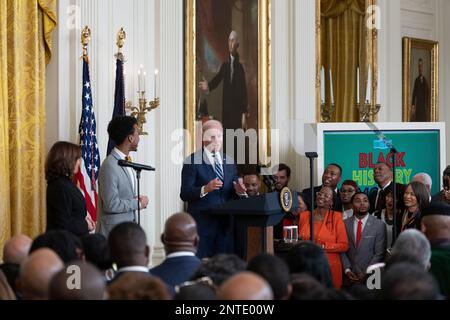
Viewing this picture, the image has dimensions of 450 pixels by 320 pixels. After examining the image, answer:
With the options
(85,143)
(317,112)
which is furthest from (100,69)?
(317,112)

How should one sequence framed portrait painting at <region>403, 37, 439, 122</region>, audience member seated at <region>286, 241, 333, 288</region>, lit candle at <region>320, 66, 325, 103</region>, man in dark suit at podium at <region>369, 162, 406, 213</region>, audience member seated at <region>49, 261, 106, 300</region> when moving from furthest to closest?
framed portrait painting at <region>403, 37, 439, 122</region> → lit candle at <region>320, 66, 325, 103</region> → man in dark suit at podium at <region>369, 162, 406, 213</region> → audience member seated at <region>286, 241, 333, 288</region> → audience member seated at <region>49, 261, 106, 300</region>

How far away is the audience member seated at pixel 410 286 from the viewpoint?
346 centimetres

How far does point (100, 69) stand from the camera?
903cm

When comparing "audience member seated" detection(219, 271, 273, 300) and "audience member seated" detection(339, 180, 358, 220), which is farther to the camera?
"audience member seated" detection(339, 180, 358, 220)

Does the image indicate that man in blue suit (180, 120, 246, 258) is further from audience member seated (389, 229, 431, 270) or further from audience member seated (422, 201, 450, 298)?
audience member seated (389, 229, 431, 270)

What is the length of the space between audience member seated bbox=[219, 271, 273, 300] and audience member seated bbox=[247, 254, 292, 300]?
1.30 feet

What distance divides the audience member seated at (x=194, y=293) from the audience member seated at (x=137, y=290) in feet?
0.54

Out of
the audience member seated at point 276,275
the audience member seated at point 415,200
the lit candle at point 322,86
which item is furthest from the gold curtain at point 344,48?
the audience member seated at point 276,275

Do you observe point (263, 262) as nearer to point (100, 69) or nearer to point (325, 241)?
point (325, 241)

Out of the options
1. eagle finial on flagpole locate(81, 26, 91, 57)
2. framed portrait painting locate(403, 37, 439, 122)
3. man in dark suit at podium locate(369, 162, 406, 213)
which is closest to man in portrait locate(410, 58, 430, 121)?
framed portrait painting locate(403, 37, 439, 122)

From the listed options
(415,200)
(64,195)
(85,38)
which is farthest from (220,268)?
(85,38)

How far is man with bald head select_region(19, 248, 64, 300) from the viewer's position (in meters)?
3.75

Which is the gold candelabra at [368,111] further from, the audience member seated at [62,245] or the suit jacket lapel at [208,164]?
the audience member seated at [62,245]

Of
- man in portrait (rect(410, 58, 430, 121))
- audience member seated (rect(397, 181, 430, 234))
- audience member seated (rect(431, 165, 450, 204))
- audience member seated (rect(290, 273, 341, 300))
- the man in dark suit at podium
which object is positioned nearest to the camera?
audience member seated (rect(290, 273, 341, 300))
